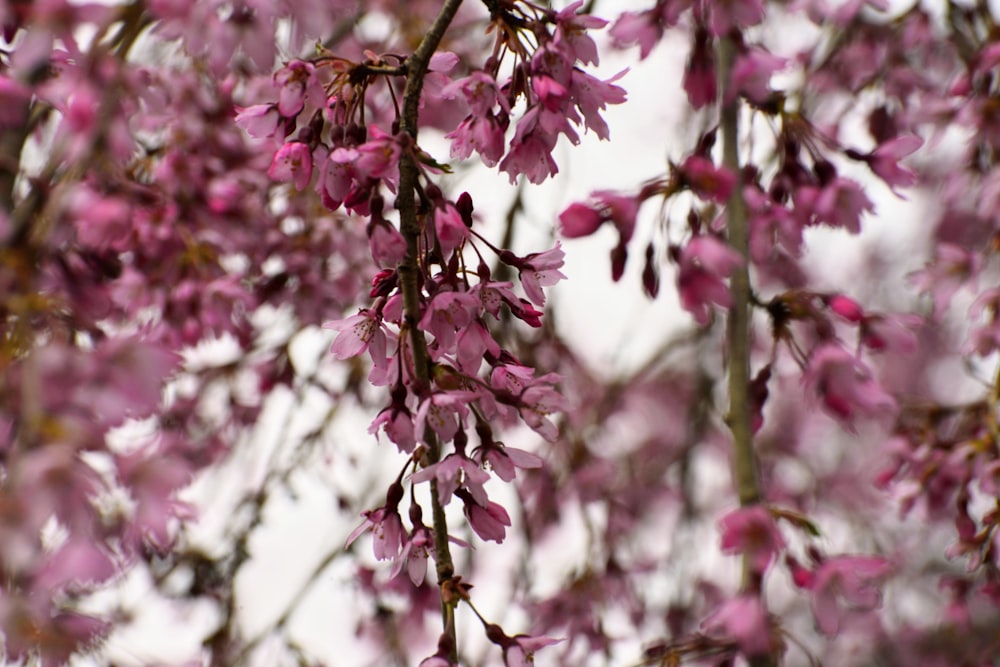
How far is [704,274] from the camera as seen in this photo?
124 centimetres

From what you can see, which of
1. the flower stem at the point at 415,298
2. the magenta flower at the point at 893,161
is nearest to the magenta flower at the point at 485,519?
the flower stem at the point at 415,298

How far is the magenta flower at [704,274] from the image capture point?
3.97 feet


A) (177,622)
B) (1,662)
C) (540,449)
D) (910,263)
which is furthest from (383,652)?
(910,263)

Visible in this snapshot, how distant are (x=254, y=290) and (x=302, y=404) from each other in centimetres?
47

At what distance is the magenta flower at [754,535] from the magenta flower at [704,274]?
24cm

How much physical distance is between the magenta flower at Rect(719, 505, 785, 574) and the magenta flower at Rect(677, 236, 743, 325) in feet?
0.77

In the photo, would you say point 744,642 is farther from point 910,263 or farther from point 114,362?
point 910,263

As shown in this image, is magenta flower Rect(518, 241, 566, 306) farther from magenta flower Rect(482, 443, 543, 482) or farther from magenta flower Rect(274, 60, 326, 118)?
magenta flower Rect(274, 60, 326, 118)

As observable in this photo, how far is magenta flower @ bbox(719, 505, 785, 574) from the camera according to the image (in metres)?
1.17

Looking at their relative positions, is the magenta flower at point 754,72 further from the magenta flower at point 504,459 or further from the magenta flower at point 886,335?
the magenta flower at point 504,459

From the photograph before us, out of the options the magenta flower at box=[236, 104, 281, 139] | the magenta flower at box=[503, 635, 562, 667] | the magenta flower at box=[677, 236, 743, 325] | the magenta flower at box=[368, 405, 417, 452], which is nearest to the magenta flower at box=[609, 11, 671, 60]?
the magenta flower at box=[677, 236, 743, 325]

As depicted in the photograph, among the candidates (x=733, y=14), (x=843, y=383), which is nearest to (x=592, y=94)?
(x=733, y=14)

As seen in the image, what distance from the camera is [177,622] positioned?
3557 millimetres

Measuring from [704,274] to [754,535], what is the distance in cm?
32
